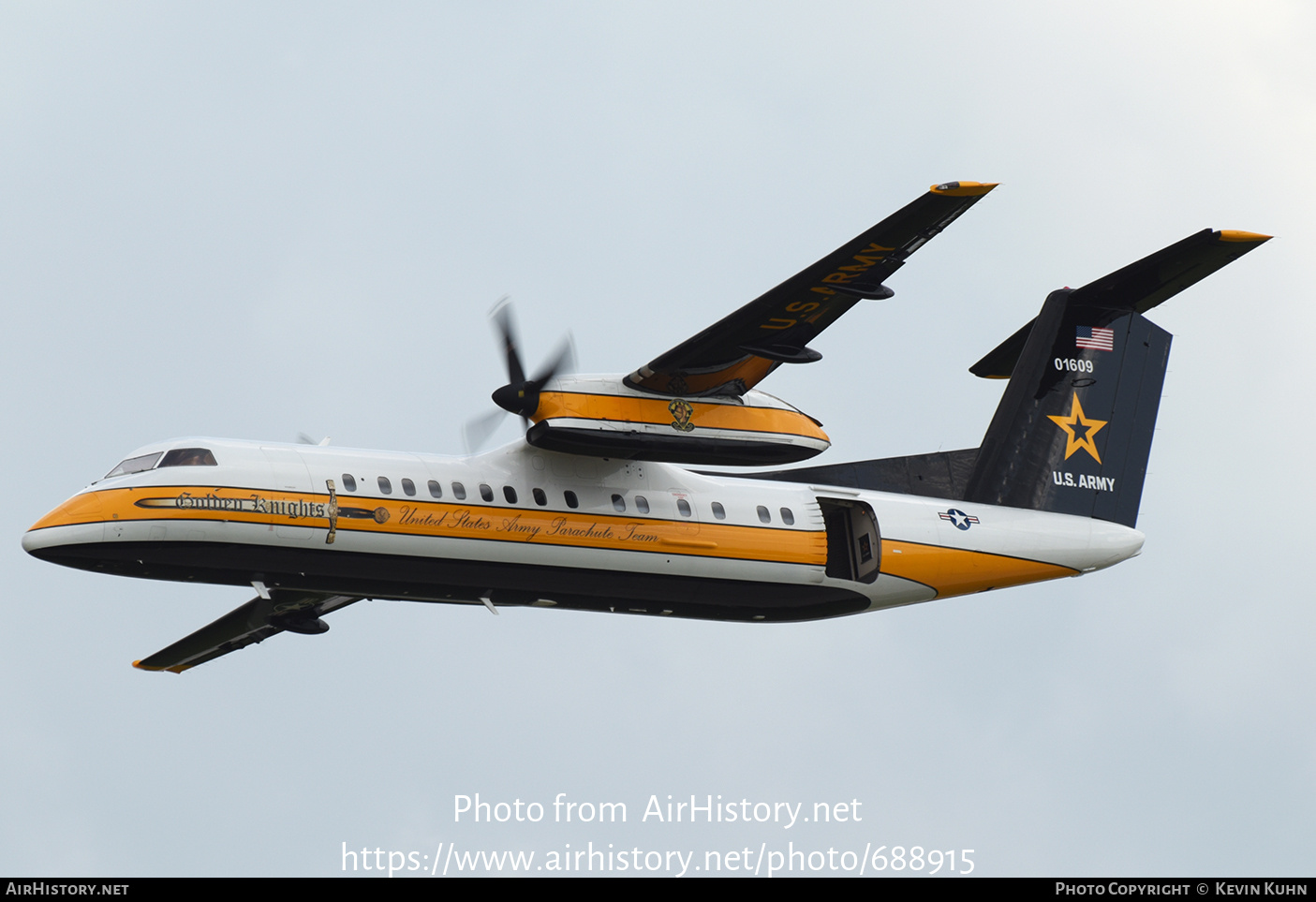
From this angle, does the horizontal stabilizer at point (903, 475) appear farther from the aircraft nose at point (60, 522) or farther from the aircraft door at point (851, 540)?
the aircraft nose at point (60, 522)

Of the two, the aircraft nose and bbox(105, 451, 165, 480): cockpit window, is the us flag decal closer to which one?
bbox(105, 451, 165, 480): cockpit window

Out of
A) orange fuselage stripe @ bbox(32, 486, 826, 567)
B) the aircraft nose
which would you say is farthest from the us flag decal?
the aircraft nose

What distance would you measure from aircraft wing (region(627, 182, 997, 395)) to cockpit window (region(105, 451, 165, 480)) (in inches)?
213

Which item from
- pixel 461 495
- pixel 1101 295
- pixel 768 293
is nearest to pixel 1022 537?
pixel 1101 295

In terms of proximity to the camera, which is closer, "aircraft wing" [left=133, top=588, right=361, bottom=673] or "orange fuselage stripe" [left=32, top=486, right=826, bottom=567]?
"orange fuselage stripe" [left=32, top=486, right=826, bottom=567]

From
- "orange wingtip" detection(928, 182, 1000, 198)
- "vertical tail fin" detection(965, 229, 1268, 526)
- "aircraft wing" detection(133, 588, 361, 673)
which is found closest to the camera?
"orange wingtip" detection(928, 182, 1000, 198)

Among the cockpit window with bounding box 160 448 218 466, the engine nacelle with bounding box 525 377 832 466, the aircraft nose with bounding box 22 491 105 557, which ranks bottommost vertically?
the aircraft nose with bounding box 22 491 105 557

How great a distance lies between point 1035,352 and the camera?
2261 centimetres

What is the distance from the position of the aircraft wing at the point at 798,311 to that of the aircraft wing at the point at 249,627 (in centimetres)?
510

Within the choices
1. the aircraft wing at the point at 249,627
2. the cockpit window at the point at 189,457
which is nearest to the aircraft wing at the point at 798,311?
the cockpit window at the point at 189,457

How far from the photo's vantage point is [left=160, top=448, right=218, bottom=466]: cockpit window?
703 inches

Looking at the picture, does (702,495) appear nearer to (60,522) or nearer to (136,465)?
(136,465)

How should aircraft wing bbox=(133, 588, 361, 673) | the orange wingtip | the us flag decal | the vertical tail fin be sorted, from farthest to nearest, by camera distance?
the us flag decal
the vertical tail fin
aircraft wing bbox=(133, 588, 361, 673)
the orange wingtip

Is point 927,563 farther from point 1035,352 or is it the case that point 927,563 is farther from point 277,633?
point 277,633
